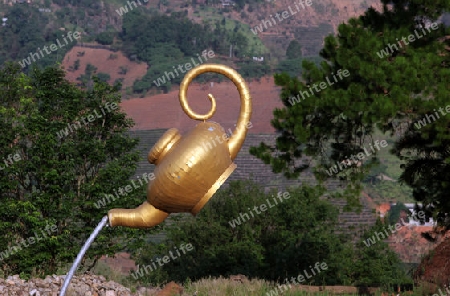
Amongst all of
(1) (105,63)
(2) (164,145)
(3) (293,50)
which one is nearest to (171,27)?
(1) (105,63)

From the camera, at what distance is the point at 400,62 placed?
10.8 m

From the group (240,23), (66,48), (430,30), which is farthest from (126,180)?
(240,23)

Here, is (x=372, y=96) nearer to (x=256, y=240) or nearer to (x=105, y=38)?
(x=256, y=240)

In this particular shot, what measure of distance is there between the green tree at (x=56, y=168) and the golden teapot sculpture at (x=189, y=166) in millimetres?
7808

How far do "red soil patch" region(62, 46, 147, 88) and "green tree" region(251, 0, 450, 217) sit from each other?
395 feet

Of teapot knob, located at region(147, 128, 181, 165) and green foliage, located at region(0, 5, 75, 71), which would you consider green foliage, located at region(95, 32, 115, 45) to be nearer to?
green foliage, located at region(0, 5, 75, 71)

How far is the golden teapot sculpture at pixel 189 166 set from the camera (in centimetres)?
820

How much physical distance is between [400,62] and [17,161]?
9.00 meters

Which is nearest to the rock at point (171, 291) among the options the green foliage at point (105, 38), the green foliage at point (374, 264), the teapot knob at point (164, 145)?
the teapot knob at point (164, 145)

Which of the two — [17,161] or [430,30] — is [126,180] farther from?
[430,30]

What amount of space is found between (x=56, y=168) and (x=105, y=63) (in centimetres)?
12183

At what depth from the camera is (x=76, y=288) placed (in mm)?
11609

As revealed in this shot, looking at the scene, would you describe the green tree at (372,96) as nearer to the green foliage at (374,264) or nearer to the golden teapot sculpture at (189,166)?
the golden teapot sculpture at (189,166)

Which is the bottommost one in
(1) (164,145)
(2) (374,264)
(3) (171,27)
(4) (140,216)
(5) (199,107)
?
(2) (374,264)
